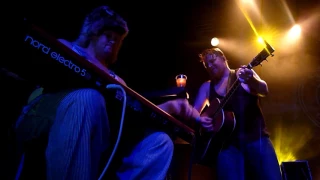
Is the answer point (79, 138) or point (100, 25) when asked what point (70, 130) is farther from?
point (100, 25)

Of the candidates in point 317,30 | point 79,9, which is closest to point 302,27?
point 317,30

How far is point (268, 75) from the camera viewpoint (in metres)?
5.90

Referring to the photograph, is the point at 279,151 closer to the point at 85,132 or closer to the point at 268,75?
the point at 268,75

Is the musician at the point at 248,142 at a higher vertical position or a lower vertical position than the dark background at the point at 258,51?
lower

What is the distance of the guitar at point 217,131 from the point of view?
102 inches

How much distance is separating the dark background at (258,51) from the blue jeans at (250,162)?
2.28m

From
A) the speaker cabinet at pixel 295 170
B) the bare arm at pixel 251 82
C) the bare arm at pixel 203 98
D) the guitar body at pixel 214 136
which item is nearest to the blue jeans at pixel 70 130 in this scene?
the guitar body at pixel 214 136

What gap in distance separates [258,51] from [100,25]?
4706 mm

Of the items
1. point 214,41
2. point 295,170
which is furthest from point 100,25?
point 214,41

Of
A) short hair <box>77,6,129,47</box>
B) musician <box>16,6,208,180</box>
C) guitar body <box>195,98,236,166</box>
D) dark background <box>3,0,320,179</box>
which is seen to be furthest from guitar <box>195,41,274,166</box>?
dark background <box>3,0,320,179</box>

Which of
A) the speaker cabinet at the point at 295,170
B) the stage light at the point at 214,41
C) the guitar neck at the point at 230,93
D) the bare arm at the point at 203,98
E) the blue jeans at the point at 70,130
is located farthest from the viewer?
the stage light at the point at 214,41

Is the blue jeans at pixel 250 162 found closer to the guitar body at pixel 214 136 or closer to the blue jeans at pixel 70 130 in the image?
Result: the guitar body at pixel 214 136

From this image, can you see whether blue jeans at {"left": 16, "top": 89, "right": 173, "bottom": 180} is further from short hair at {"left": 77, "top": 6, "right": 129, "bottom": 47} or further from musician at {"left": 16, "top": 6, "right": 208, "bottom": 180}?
short hair at {"left": 77, "top": 6, "right": 129, "bottom": 47}

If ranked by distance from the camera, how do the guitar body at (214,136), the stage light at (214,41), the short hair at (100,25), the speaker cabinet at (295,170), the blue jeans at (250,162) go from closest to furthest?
1. the short hair at (100,25)
2. the blue jeans at (250,162)
3. the guitar body at (214,136)
4. the speaker cabinet at (295,170)
5. the stage light at (214,41)
